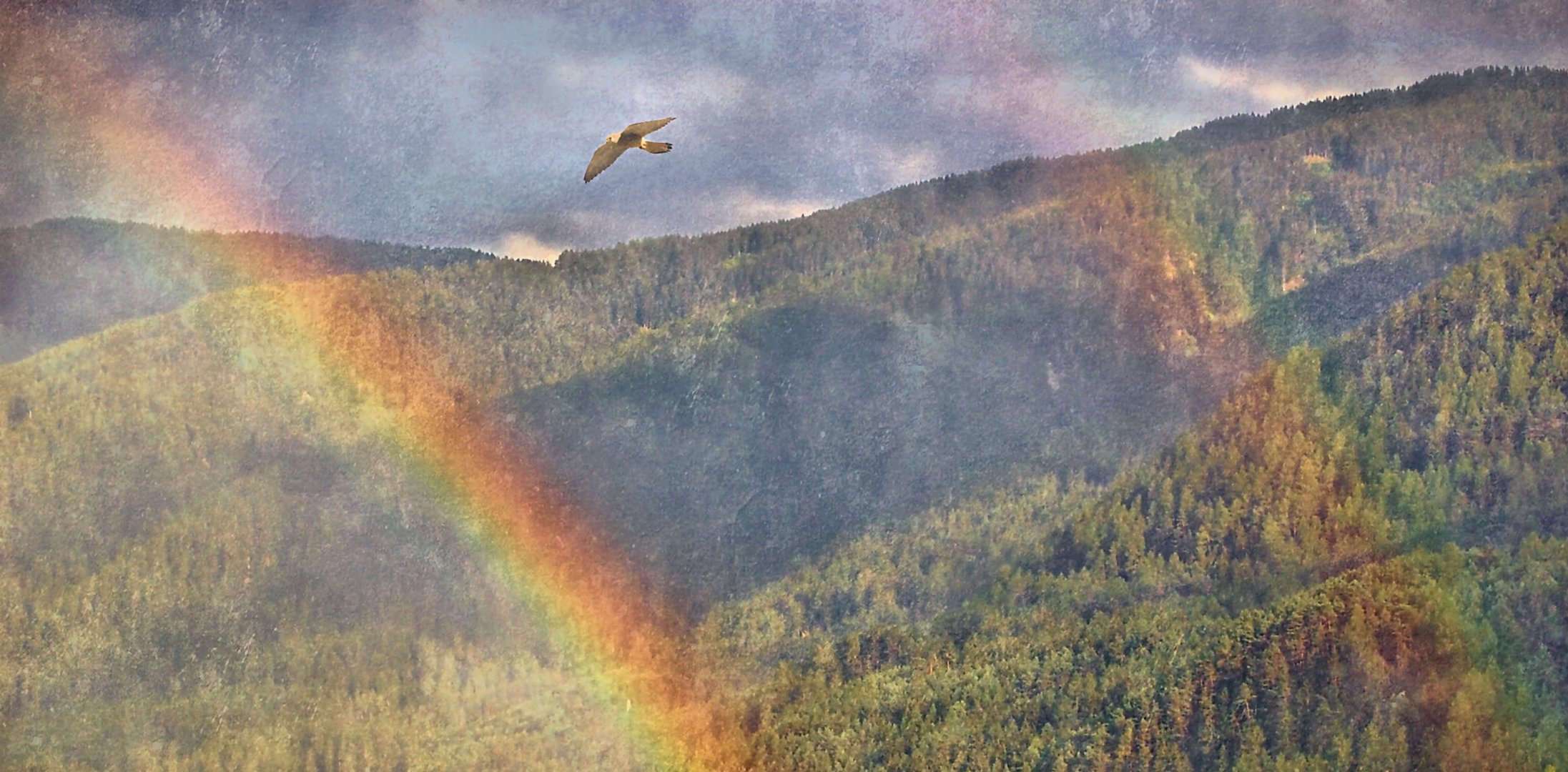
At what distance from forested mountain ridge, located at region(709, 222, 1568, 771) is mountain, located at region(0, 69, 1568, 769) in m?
0.43

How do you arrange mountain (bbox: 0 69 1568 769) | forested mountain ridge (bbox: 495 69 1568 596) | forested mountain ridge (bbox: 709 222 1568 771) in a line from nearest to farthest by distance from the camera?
forested mountain ridge (bbox: 709 222 1568 771)
mountain (bbox: 0 69 1568 769)
forested mountain ridge (bbox: 495 69 1568 596)

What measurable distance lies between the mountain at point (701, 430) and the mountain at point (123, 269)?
116 centimetres

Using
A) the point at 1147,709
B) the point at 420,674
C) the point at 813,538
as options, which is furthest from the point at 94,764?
the point at 1147,709

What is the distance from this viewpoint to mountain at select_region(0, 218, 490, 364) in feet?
351

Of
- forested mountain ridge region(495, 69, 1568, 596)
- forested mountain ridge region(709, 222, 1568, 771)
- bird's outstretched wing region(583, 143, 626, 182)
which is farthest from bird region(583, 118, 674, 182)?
forested mountain ridge region(495, 69, 1568, 596)

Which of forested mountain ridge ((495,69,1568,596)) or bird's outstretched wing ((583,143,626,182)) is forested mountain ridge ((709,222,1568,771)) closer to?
forested mountain ridge ((495,69,1568,596))

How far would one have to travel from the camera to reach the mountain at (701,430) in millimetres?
89625

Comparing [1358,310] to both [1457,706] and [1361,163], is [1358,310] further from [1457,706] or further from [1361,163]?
[1457,706]

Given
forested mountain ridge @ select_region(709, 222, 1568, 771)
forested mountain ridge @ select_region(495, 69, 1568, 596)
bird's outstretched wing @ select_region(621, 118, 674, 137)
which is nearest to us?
bird's outstretched wing @ select_region(621, 118, 674, 137)

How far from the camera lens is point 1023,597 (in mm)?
85312

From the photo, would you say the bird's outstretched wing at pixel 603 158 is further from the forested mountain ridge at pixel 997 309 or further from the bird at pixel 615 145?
the forested mountain ridge at pixel 997 309

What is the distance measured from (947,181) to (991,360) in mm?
10906

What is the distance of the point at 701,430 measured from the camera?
382 ft

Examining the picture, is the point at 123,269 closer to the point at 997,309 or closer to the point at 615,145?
the point at 997,309
